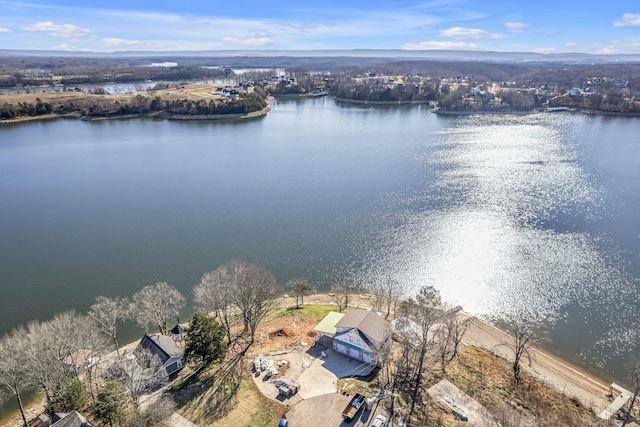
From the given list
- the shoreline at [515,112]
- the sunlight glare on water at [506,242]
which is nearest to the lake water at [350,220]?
the sunlight glare on water at [506,242]

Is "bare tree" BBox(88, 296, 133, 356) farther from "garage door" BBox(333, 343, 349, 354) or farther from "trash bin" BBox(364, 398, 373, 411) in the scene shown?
"trash bin" BBox(364, 398, 373, 411)

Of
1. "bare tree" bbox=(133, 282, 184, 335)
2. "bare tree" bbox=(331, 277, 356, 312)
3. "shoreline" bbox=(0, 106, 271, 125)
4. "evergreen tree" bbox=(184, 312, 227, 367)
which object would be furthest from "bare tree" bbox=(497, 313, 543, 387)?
"shoreline" bbox=(0, 106, 271, 125)

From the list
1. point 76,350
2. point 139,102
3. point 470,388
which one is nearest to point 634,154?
point 470,388

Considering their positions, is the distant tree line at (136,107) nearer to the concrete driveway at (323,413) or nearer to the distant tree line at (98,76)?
the distant tree line at (98,76)

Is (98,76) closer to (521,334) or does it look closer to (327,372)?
(327,372)

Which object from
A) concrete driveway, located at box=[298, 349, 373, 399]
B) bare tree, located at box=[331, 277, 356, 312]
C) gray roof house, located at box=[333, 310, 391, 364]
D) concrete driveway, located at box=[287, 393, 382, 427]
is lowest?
bare tree, located at box=[331, 277, 356, 312]
